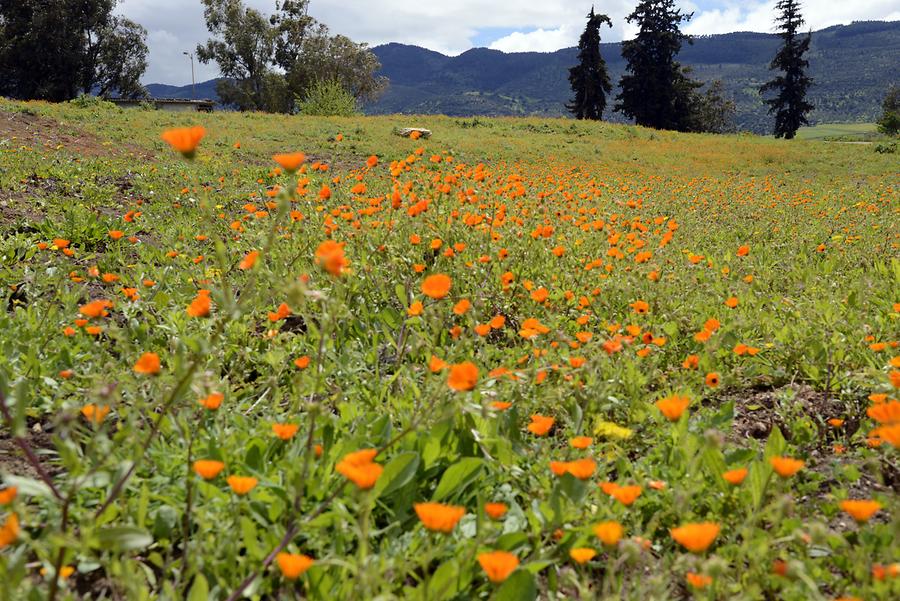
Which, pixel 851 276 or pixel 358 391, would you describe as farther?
pixel 851 276

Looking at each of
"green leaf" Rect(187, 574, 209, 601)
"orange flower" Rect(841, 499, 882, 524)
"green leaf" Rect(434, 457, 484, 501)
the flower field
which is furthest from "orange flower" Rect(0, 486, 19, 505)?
"orange flower" Rect(841, 499, 882, 524)

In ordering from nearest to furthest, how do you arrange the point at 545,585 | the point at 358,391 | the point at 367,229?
the point at 545,585 < the point at 358,391 < the point at 367,229

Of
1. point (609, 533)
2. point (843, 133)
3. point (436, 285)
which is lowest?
point (609, 533)

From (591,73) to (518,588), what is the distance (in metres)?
42.7

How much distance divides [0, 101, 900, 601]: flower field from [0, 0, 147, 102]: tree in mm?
43149

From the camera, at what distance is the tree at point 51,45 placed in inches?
1523

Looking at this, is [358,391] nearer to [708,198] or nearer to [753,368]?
[753,368]

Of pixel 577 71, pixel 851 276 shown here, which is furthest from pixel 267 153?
pixel 577 71

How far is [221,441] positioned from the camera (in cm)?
178

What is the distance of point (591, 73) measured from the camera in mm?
39812

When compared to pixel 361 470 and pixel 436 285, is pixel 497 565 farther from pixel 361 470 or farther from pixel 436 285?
pixel 436 285

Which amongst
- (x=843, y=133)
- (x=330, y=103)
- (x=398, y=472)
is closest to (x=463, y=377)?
(x=398, y=472)

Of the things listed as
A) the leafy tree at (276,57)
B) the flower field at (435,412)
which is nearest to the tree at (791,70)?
the leafy tree at (276,57)

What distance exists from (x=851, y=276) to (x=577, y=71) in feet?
130
